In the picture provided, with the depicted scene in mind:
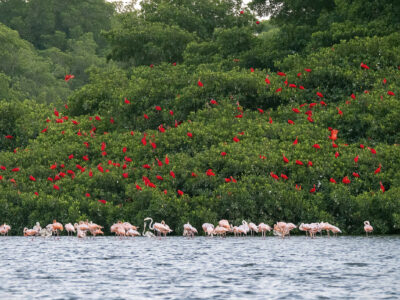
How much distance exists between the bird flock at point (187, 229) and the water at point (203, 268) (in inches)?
13.4

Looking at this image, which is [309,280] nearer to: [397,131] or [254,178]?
[254,178]

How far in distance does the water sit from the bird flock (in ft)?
1.12

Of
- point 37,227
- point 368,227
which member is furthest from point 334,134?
point 37,227

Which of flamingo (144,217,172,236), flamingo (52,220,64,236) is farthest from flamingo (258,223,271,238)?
flamingo (52,220,64,236)

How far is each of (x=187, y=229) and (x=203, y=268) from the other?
6.45m

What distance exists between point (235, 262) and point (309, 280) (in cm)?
287

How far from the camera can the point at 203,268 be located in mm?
14297

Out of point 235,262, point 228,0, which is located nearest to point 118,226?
point 235,262

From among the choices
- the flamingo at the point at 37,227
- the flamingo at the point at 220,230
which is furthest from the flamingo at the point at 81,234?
the flamingo at the point at 220,230

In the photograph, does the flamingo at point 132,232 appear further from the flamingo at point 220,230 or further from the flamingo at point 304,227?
the flamingo at point 304,227

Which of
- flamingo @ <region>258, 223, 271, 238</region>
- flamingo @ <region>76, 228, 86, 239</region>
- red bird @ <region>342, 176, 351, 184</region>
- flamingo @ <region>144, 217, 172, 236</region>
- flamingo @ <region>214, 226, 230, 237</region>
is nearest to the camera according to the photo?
flamingo @ <region>214, 226, 230, 237</region>

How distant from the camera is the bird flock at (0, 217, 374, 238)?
20375 millimetres

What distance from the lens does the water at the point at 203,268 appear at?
11.4 m

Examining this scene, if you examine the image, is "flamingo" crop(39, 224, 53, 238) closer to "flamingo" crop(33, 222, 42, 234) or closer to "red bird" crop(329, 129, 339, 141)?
"flamingo" crop(33, 222, 42, 234)
